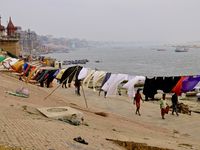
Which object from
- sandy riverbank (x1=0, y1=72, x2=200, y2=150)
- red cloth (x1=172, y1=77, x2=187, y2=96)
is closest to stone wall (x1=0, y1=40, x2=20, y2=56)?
sandy riverbank (x1=0, y1=72, x2=200, y2=150)

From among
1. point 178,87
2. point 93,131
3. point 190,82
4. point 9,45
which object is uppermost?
A: point 9,45

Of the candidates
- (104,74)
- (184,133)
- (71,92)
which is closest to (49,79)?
(71,92)

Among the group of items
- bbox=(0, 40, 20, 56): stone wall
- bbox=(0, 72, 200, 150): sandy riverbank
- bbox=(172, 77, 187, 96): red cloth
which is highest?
bbox=(0, 40, 20, 56): stone wall

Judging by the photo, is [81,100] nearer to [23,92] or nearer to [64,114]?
[23,92]

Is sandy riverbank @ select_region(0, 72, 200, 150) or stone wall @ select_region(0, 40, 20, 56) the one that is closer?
sandy riverbank @ select_region(0, 72, 200, 150)

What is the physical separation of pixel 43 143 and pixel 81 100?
1376 centimetres

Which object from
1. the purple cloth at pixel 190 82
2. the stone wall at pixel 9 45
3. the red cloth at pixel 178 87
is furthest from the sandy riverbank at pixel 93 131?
the stone wall at pixel 9 45

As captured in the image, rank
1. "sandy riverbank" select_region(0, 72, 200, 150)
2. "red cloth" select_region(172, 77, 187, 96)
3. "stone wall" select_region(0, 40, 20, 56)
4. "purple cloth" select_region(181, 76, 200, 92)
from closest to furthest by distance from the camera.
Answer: "sandy riverbank" select_region(0, 72, 200, 150), "purple cloth" select_region(181, 76, 200, 92), "red cloth" select_region(172, 77, 187, 96), "stone wall" select_region(0, 40, 20, 56)

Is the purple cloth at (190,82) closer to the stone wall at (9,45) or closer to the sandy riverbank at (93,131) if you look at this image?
the sandy riverbank at (93,131)

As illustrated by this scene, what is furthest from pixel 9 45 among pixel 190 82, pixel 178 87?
pixel 190 82

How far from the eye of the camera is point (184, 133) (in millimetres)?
14797

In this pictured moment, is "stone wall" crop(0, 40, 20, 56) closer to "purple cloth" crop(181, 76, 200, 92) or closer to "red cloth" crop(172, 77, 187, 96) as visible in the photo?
"red cloth" crop(172, 77, 187, 96)

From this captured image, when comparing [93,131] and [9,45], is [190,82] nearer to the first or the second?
[93,131]

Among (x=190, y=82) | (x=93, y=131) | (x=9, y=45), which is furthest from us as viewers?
(x=9, y=45)
